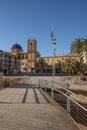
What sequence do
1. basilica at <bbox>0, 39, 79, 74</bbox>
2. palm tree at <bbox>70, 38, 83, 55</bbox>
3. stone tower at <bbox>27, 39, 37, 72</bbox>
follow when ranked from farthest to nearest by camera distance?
stone tower at <bbox>27, 39, 37, 72</bbox>
basilica at <bbox>0, 39, 79, 74</bbox>
palm tree at <bbox>70, 38, 83, 55</bbox>

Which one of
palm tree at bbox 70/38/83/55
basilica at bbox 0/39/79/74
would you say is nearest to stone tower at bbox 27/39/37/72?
basilica at bbox 0/39/79/74

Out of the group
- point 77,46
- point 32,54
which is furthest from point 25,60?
point 77,46

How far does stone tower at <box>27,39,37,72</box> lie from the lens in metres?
155

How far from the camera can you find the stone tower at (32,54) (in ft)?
507

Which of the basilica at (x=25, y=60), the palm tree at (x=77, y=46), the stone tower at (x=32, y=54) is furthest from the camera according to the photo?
the stone tower at (x=32, y=54)

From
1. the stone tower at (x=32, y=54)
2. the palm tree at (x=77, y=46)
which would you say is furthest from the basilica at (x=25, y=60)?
the palm tree at (x=77, y=46)

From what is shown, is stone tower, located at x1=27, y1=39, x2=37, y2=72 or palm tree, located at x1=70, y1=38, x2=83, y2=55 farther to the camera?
stone tower, located at x1=27, y1=39, x2=37, y2=72

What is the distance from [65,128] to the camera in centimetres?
658

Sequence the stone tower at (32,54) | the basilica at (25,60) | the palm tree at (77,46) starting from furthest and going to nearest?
the stone tower at (32,54), the basilica at (25,60), the palm tree at (77,46)

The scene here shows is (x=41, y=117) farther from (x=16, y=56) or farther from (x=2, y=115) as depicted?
(x=16, y=56)

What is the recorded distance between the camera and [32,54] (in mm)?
157125

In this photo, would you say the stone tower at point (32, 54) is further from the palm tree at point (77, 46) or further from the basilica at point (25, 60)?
the palm tree at point (77, 46)

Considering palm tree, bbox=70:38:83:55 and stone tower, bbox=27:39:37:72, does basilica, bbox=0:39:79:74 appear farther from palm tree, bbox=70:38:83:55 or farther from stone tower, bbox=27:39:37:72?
palm tree, bbox=70:38:83:55

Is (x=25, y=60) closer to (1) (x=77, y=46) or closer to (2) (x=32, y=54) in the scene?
(2) (x=32, y=54)
